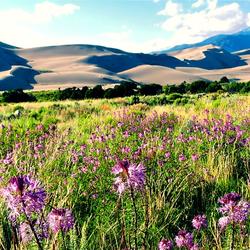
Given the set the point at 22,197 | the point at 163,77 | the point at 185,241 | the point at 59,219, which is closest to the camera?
the point at 22,197

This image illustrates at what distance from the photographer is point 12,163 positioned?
5.35m

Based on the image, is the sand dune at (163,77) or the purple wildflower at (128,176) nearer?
the purple wildflower at (128,176)

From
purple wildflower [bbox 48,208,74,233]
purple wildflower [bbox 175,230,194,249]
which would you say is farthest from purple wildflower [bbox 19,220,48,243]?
purple wildflower [bbox 175,230,194,249]

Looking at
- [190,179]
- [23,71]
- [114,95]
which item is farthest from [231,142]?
[23,71]

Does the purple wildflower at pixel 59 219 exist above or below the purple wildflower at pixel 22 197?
below

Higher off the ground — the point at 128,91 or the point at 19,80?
the point at 128,91

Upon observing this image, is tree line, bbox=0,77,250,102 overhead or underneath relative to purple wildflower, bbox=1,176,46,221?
underneath

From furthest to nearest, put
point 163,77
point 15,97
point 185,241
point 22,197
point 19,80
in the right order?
point 163,77
point 19,80
point 15,97
point 185,241
point 22,197

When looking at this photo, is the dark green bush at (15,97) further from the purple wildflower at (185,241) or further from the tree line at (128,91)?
the purple wildflower at (185,241)

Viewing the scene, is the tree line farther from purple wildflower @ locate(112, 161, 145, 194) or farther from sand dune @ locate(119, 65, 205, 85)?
sand dune @ locate(119, 65, 205, 85)

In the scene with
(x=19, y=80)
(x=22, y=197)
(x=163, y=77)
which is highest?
(x=163, y=77)

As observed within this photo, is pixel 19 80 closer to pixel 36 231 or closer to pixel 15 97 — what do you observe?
pixel 15 97

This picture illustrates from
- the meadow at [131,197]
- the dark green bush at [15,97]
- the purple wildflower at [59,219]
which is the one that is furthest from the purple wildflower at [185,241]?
A: the dark green bush at [15,97]

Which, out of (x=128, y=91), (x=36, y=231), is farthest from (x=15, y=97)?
(x=36, y=231)
